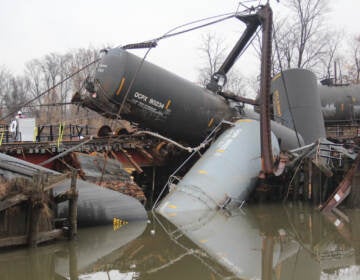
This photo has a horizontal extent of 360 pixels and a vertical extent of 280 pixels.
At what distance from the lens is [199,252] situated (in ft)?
24.3

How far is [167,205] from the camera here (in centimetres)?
1096

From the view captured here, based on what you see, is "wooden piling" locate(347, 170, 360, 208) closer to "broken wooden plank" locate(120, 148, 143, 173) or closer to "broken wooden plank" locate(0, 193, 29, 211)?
"broken wooden plank" locate(120, 148, 143, 173)

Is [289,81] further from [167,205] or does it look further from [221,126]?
[167,205]

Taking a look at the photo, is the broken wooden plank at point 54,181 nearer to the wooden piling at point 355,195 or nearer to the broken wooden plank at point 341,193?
the broken wooden plank at point 341,193

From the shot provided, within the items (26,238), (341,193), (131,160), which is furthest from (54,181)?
(341,193)

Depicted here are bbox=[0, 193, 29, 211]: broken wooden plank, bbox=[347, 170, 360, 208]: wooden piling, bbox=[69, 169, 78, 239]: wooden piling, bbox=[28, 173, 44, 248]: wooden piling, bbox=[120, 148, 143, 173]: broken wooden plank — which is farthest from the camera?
bbox=[120, 148, 143, 173]: broken wooden plank

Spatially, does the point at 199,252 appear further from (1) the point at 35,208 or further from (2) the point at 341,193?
(2) the point at 341,193

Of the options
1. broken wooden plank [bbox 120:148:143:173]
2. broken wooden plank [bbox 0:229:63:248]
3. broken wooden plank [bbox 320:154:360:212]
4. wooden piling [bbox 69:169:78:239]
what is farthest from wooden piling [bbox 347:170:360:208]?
broken wooden plank [bbox 0:229:63:248]

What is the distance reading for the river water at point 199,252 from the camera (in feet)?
20.9

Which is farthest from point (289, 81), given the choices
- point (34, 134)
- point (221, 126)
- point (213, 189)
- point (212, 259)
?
point (212, 259)

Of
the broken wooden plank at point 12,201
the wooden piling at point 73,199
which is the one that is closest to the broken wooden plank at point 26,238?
the wooden piling at point 73,199

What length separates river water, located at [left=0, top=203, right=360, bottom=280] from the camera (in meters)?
6.36

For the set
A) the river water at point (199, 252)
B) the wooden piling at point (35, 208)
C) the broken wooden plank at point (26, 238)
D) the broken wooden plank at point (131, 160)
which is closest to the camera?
the river water at point (199, 252)

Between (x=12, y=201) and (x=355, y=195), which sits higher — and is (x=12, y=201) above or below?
above
